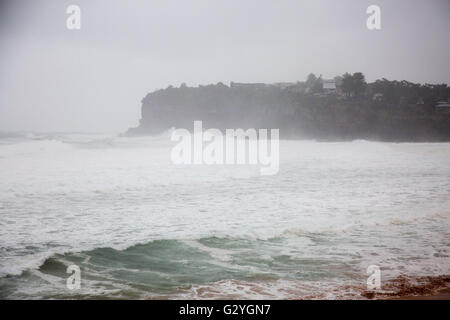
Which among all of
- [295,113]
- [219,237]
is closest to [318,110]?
[295,113]

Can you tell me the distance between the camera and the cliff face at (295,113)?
39.8m

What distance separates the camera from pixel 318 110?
1737 inches

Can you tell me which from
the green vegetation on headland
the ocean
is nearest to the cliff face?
the green vegetation on headland

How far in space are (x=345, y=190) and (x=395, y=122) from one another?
119 ft

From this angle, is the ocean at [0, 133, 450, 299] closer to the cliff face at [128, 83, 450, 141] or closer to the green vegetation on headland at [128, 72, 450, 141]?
the cliff face at [128, 83, 450, 141]

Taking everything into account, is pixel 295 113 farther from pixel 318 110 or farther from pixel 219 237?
pixel 219 237

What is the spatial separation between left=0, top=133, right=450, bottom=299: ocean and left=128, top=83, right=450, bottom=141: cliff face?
32799 millimetres

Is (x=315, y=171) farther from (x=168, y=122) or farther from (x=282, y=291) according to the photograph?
(x=168, y=122)

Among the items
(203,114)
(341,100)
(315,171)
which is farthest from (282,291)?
(203,114)

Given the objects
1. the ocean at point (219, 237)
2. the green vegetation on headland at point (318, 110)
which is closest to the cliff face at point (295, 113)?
the green vegetation on headland at point (318, 110)

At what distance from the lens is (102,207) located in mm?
7188
